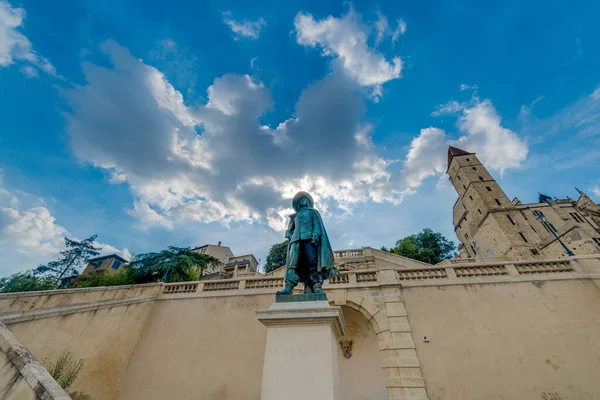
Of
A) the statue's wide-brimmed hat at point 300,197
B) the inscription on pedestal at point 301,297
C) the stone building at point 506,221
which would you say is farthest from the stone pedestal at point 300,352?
the stone building at point 506,221

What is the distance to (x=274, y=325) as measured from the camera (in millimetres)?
3684

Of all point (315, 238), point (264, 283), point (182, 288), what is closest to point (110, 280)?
point (182, 288)

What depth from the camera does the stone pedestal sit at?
3166mm

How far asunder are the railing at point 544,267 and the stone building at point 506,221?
10.7 m

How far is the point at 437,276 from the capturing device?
1008 centimetres

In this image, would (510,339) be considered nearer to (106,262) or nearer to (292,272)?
(292,272)

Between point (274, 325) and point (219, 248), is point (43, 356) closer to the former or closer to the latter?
point (274, 325)

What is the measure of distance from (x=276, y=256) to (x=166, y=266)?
15800 millimetres

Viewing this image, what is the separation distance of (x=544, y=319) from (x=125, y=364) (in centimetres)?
1599

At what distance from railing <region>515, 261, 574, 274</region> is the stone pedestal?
32.9 feet

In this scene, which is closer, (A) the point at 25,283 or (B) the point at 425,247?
(A) the point at 25,283

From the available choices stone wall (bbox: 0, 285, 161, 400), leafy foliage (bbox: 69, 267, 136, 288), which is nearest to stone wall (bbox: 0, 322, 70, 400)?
stone wall (bbox: 0, 285, 161, 400)

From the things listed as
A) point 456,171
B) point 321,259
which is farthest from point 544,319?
point 456,171

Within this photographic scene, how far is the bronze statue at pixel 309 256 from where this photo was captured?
4.34 metres
